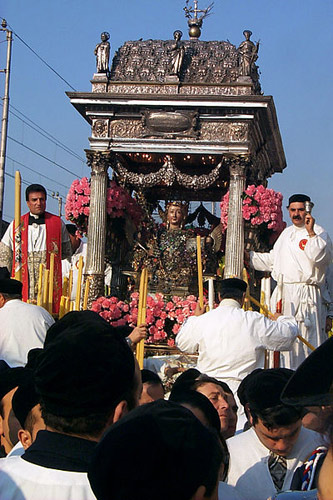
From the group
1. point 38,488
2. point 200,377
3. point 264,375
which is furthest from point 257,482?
point 38,488

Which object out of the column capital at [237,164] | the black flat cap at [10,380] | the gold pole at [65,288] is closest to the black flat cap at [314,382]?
the black flat cap at [10,380]

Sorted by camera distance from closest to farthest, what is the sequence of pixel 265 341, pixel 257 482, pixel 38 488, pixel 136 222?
1. pixel 38 488
2. pixel 257 482
3. pixel 265 341
4. pixel 136 222

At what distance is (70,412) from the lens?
251 centimetres

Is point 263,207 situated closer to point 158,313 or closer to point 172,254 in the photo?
point 172,254

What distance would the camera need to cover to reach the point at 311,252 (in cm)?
937

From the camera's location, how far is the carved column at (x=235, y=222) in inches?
528

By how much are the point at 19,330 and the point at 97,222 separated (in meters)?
7.82

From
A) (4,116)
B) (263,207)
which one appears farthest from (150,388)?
(4,116)

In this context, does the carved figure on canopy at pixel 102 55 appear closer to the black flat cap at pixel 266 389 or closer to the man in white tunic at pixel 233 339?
the man in white tunic at pixel 233 339

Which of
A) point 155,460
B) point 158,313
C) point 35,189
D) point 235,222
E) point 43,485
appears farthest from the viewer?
point 235,222

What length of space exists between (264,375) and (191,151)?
9.98m

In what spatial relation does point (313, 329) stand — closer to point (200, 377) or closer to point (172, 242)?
point (172, 242)

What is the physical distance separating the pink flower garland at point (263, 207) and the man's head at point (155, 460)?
1127cm

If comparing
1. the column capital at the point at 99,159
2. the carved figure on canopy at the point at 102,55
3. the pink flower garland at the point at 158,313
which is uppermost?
the carved figure on canopy at the point at 102,55
